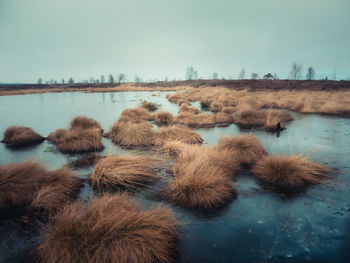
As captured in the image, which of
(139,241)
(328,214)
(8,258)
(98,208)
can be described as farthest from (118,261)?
(328,214)

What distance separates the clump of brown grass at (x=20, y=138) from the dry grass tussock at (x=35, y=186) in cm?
477

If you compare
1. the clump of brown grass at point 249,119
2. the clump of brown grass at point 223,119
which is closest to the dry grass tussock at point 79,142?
the clump of brown grass at point 223,119

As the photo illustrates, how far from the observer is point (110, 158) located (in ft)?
16.5

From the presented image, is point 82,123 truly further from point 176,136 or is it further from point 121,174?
point 121,174

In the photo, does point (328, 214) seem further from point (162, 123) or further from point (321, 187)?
point (162, 123)

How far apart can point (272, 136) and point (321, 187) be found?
4909 millimetres

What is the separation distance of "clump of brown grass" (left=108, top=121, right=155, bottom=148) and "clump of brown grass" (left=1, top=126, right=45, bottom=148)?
10.7 ft

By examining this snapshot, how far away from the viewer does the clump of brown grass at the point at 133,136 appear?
8.05 metres

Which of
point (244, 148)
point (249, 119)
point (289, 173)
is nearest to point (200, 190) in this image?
point (289, 173)

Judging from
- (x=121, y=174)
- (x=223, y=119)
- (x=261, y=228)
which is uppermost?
(x=223, y=119)

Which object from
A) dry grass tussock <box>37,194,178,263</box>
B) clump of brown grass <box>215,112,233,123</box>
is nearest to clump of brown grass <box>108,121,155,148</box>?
dry grass tussock <box>37,194,178,263</box>

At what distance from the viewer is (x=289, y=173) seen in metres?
4.53

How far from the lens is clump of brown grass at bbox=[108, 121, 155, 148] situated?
8.05 m

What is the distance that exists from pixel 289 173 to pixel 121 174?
412 cm
